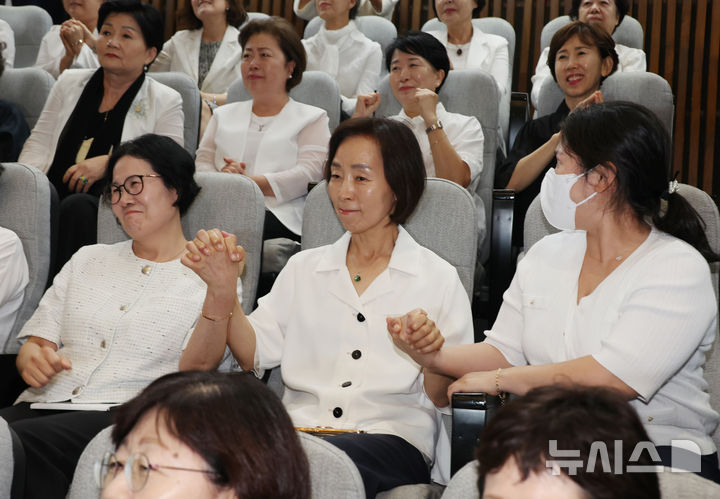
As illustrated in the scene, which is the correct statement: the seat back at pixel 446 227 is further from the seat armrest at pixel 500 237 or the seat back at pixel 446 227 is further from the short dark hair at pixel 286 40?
the short dark hair at pixel 286 40

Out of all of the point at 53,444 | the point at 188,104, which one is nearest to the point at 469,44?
the point at 188,104

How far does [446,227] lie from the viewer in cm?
239

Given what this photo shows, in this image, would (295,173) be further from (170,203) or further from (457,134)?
(170,203)

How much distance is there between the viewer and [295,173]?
3.26 metres

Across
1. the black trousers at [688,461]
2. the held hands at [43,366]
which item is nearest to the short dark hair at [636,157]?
the black trousers at [688,461]

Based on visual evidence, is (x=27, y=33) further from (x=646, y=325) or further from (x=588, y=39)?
(x=646, y=325)

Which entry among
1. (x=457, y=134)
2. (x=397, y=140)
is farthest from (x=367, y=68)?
(x=397, y=140)

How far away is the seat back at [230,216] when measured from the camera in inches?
98.6

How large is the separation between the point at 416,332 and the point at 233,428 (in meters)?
0.74

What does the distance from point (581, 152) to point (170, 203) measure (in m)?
1.23

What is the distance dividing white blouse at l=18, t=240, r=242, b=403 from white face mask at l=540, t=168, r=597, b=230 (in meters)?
0.91

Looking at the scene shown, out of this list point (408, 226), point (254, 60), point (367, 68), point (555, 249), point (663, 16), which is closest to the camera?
point (555, 249)

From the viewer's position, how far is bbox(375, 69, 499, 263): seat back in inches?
133

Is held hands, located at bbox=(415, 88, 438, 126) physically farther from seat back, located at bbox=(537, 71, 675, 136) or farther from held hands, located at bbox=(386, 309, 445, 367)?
held hands, located at bbox=(386, 309, 445, 367)
